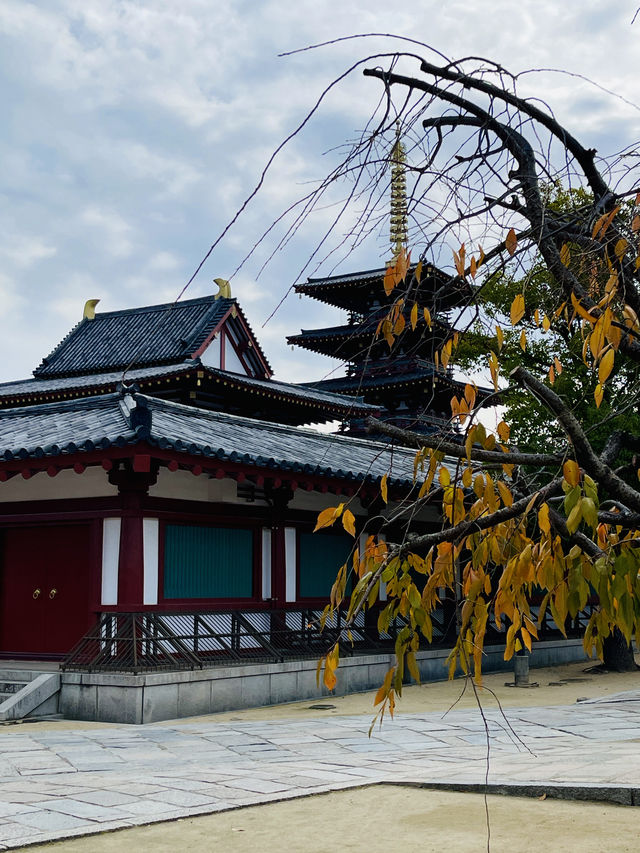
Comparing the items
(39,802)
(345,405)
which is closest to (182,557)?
(39,802)

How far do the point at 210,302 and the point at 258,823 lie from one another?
23325mm

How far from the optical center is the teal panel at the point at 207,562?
1418cm

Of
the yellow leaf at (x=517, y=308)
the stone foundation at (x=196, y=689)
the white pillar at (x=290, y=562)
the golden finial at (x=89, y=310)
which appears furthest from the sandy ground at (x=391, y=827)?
the golden finial at (x=89, y=310)

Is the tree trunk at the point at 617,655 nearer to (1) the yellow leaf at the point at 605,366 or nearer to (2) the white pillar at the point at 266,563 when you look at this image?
(2) the white pillar at the point at 266,563

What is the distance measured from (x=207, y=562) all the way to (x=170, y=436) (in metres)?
2.79

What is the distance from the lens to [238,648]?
14375mm

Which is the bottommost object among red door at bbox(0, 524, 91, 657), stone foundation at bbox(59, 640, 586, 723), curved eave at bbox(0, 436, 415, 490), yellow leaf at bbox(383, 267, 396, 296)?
stone foundation at bbox(59, 640, 586, 723)

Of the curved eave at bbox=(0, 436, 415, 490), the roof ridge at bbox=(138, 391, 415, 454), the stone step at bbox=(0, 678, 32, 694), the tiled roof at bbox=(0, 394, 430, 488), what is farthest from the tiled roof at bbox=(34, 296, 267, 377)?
the stone step at bbox=(0, 678, 32, 694)

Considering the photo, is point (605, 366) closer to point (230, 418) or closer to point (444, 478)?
point (444, 478)

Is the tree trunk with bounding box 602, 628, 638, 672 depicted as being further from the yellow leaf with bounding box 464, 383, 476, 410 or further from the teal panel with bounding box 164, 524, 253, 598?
the yellow leaf with bounding box 464, 383, 476, 410

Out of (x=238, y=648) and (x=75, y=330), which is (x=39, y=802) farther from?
(x=75, y=330)

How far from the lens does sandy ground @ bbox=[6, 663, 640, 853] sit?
5543 millimetres

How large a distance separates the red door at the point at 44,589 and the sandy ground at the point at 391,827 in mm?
7996

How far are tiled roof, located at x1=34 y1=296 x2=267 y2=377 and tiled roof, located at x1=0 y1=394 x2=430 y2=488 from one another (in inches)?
305
